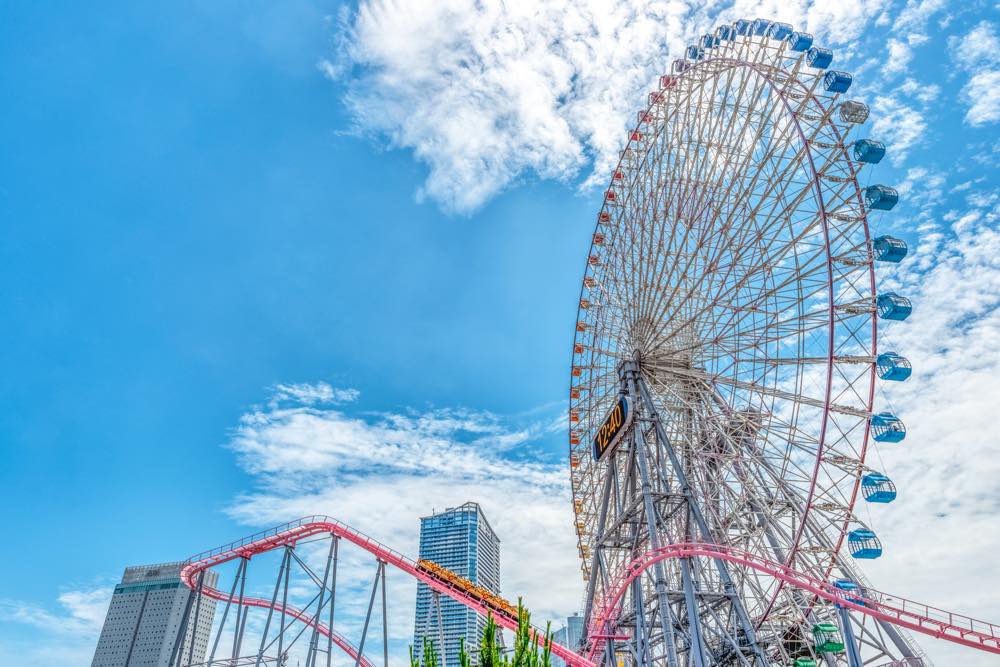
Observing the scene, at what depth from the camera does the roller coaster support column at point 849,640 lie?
2011 centimetres

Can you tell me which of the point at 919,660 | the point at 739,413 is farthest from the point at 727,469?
the point at 919,660

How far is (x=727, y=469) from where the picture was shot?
29.2 meters

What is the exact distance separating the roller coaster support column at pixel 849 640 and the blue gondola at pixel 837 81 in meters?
17.7

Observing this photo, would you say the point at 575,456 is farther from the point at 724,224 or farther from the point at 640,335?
the point at 724,224

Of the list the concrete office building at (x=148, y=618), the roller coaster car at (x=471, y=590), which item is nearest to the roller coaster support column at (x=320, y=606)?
the roller coaster car at (x=471, y=590)

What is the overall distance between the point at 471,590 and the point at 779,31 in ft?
96.0

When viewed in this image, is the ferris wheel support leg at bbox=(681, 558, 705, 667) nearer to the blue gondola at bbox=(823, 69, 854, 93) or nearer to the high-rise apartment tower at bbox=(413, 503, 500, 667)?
the blue gondola at bbox=(823, 69, 854, 93)

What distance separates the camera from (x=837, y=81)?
23719 millimetres

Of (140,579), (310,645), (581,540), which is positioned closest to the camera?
(310,645)

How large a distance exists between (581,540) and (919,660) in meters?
19.1

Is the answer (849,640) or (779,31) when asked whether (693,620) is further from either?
(779,31)

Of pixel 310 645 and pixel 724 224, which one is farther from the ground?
pixel 724 224

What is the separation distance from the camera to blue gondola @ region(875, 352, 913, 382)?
22.7m

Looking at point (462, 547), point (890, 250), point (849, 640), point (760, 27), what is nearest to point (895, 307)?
point (890, 250)
